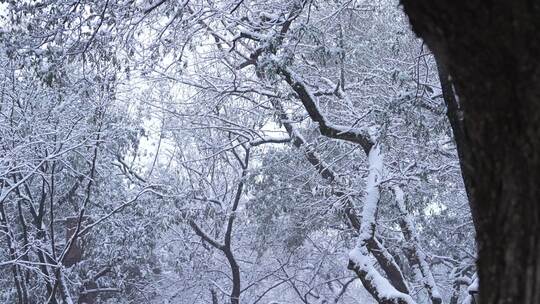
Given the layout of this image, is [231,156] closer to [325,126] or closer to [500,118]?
[325,126]

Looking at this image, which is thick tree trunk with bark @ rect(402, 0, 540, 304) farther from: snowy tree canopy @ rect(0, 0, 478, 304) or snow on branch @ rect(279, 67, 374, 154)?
snow on branch @ rect(279, 67, 374, 154)

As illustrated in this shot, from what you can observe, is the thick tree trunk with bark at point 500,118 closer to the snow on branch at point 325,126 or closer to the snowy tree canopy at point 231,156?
the snowy tree canopy at point 231,156

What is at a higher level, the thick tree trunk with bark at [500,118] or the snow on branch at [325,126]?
the snow on branch at [325,126]

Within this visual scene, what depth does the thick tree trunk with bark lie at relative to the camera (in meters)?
1.78

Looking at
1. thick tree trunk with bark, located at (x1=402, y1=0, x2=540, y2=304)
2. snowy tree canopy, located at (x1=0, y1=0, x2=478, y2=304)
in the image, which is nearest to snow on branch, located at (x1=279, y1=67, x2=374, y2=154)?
snowy tree canopy, located at (x1=0, y1=0, x2=478, y2=304)

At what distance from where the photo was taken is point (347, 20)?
1196 cm

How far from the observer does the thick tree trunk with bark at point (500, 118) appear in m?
1.78

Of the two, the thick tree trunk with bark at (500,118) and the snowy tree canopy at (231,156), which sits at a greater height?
the snowy tree canopy at (231,156)

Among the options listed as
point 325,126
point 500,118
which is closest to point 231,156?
point 325,126

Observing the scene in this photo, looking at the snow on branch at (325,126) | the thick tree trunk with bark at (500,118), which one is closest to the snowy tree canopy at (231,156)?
the snow on branch at (325,126)

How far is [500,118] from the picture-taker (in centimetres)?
186

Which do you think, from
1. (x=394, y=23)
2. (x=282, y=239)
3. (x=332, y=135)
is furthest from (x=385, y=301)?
(x=282, y=239)

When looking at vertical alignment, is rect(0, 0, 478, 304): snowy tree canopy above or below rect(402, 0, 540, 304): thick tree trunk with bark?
above

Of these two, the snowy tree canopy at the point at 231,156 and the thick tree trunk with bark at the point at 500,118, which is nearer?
the thick tree trunk with bark at the point at 500,118
